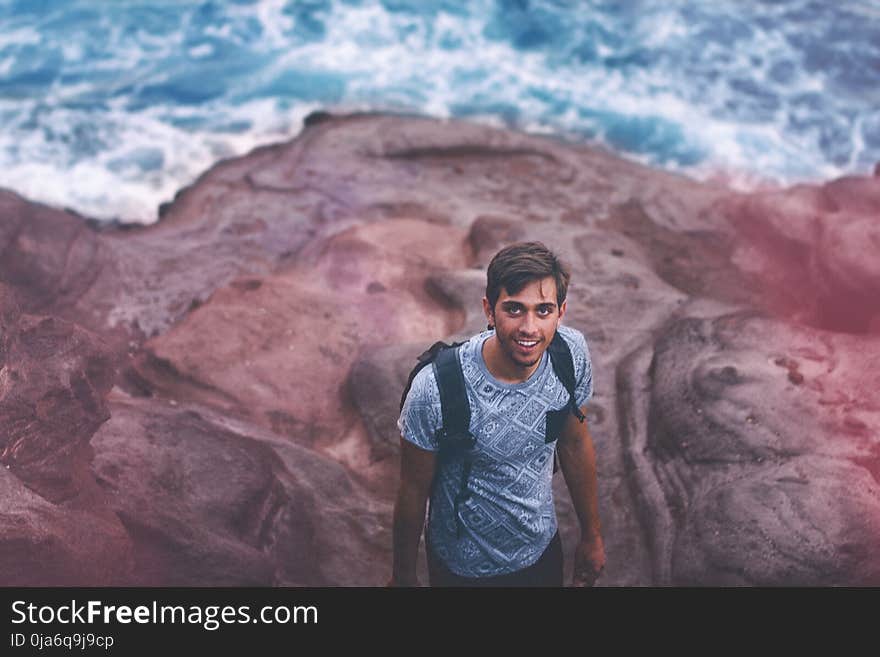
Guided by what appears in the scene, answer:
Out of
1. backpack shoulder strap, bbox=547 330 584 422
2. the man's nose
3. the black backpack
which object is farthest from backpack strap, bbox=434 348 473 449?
backpack shoulder strap, bbox=547 330 584 422

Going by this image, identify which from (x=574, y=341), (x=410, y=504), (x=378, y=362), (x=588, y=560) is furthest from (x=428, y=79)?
(x=410, y=504)

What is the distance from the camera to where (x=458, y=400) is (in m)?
2.41

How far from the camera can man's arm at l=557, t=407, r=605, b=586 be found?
2.79 m

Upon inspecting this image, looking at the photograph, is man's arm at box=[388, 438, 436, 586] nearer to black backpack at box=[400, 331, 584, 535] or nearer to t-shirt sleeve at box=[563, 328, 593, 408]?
black backpack at box=[400, 331, 584, 535]

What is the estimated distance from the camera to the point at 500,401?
248 centimetres

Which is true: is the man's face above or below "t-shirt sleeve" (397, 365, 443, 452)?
above

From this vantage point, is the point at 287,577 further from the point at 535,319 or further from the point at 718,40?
the point at 718,40

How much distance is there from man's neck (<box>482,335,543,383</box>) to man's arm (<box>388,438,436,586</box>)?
1.03 ft

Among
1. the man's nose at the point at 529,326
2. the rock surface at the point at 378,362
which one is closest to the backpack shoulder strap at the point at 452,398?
the man's nose at the point at 529,326

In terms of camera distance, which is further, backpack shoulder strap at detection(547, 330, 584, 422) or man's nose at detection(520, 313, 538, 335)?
backpack shoulder strap at detection(547, 330, 584, 422)

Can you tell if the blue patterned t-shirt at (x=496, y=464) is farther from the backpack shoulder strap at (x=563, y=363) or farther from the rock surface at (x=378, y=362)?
the rock surface at (x=378, y=362)

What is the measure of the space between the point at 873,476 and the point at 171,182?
623cm

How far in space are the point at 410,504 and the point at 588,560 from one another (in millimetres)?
727

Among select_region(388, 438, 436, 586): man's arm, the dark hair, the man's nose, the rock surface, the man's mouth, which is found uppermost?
the dark hair
